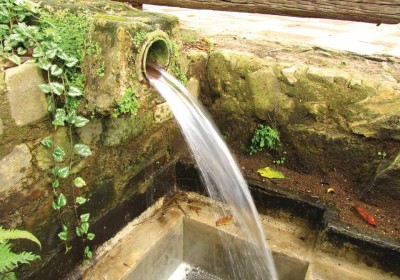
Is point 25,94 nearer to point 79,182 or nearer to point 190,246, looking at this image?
point 79,182

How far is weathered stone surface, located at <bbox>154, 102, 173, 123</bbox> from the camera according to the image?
3.18 m

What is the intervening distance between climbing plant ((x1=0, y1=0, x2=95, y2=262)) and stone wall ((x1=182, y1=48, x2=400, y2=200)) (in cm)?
137

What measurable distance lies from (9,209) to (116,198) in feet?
3.17

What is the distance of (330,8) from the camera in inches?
110

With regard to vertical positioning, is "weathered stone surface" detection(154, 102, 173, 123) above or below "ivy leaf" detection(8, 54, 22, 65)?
below

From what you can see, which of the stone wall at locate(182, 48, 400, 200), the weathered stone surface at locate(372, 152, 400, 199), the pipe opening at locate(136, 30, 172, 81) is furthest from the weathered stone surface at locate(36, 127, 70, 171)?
the weathered stone surface at locate(372, 152, 400, 199)

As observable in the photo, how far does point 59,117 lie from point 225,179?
5.23ft

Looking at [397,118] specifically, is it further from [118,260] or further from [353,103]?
[118,260]

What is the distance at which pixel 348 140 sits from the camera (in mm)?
3094

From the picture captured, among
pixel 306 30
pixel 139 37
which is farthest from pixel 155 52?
pixel 306 30

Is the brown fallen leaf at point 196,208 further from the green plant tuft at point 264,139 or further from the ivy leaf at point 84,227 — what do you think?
the ivy leaf at point 84,227

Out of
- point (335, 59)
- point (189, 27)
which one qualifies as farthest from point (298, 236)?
point (189, 27)

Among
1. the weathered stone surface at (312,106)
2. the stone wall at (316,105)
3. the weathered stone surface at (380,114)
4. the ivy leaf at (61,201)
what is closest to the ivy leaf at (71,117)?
the ivy leaf at (61,201)

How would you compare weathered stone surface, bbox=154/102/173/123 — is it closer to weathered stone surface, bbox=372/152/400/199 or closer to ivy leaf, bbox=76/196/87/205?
ivy leaf, bbox=76/196/87/205
